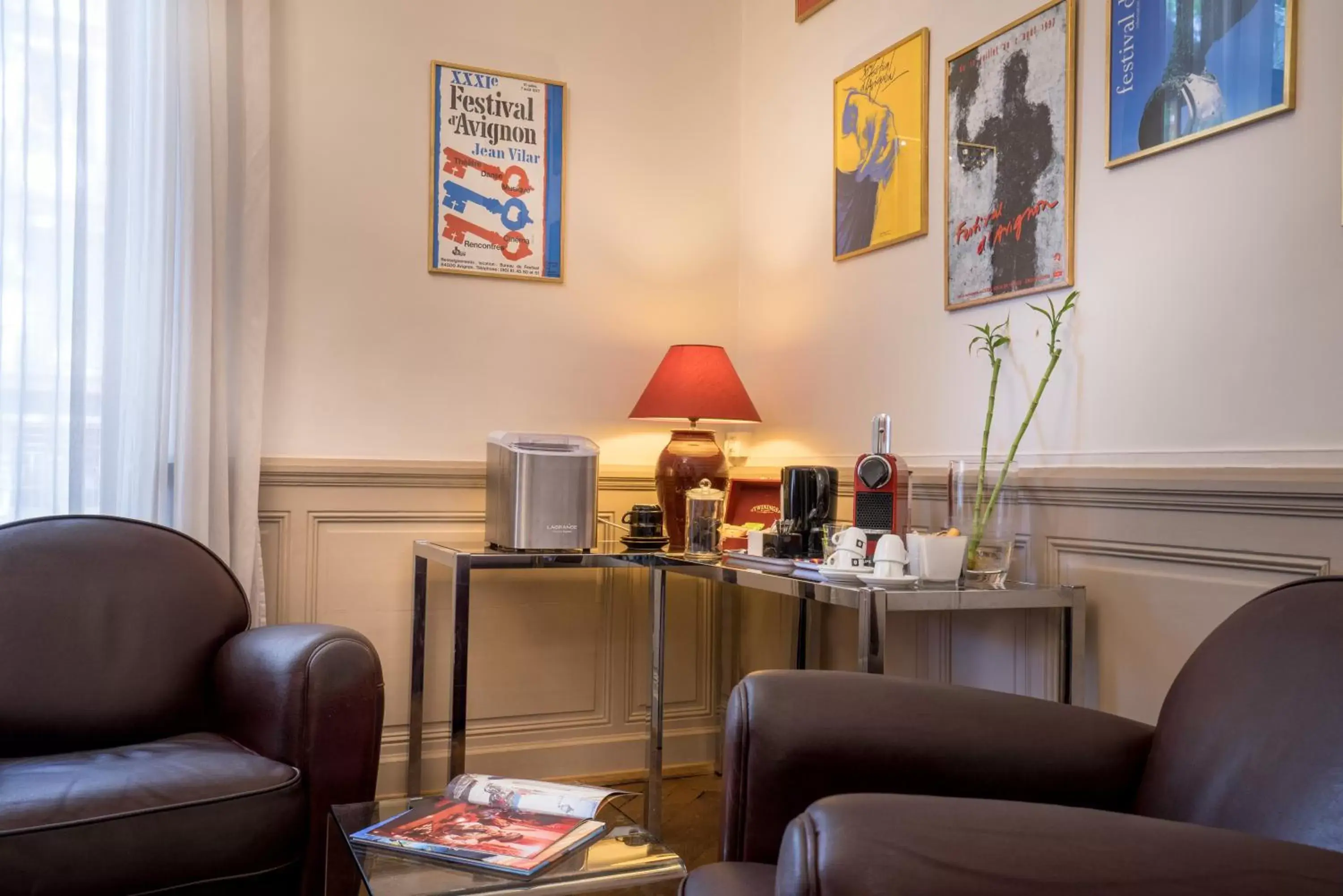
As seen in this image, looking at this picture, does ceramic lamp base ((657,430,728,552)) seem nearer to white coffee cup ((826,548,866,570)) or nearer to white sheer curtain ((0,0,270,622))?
white coffee cup ((826,548,866,570))

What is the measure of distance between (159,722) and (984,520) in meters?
1.51

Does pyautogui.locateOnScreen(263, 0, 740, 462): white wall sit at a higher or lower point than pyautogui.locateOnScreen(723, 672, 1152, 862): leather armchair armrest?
higher

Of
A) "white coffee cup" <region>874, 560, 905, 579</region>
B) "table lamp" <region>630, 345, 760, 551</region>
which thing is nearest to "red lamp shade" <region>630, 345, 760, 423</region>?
"table lamp" <region>630, 345, 760, 551</region>

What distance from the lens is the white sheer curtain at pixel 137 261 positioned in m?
2.26

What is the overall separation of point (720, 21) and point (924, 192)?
3.73ft

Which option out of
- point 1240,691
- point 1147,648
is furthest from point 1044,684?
point 1240,691

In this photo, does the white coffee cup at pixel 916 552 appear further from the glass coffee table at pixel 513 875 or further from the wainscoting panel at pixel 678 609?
the glass coffee table at pixel 513 875

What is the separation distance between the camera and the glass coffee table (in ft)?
3.83

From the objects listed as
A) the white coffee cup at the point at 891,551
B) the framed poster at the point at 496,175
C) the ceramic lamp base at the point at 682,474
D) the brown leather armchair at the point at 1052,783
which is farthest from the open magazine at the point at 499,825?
the framed poster at the point at 496,175

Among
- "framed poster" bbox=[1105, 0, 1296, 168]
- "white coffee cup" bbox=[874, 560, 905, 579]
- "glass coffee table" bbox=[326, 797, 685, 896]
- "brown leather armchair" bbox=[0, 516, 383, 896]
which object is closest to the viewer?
"glass coffee table" bbox=[326, 797, 685, 896]

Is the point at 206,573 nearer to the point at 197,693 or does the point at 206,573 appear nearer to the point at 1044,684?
the point at 197,693

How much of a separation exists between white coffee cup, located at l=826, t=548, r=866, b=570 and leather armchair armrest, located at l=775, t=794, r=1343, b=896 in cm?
104

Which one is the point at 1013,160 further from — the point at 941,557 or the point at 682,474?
the point at 682,474

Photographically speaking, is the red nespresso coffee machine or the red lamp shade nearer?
the red nespresso coffee machine
